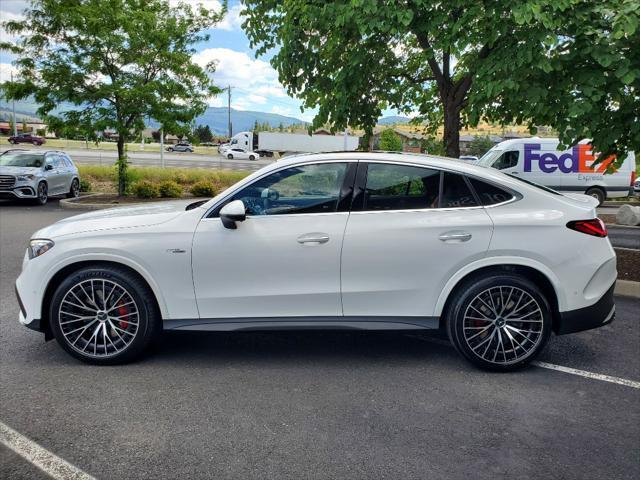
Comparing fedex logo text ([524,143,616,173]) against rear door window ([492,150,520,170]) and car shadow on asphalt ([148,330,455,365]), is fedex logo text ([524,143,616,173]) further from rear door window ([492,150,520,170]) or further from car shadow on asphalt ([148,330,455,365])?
car shadow on asphalt ([148,330,455,365])

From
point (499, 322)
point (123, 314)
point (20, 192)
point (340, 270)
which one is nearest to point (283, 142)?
point (20, 192)

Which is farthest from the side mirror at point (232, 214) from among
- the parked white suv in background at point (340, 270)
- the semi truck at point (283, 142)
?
the semi truck at point (283, 142)

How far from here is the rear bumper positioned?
14.6 feet

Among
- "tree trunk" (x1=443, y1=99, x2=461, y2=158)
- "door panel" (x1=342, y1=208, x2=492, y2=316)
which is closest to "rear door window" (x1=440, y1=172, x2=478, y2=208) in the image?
"door panel" (x1=342, y1=208, x2=492, y2=316)

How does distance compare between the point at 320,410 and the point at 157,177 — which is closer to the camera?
the point at 320,410

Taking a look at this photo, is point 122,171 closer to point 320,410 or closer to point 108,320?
point 108,320

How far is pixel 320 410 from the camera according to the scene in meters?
3.80

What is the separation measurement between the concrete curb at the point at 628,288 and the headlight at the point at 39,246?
6.35 meters

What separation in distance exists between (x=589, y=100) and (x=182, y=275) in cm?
540

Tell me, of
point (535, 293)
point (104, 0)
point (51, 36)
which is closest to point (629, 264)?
point (535, 293)

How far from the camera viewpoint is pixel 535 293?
4383 mm

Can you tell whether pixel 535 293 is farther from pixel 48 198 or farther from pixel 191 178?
pixel 191 178

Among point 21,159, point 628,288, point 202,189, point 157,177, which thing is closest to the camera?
point 628,288

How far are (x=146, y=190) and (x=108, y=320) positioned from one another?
13763 mm
